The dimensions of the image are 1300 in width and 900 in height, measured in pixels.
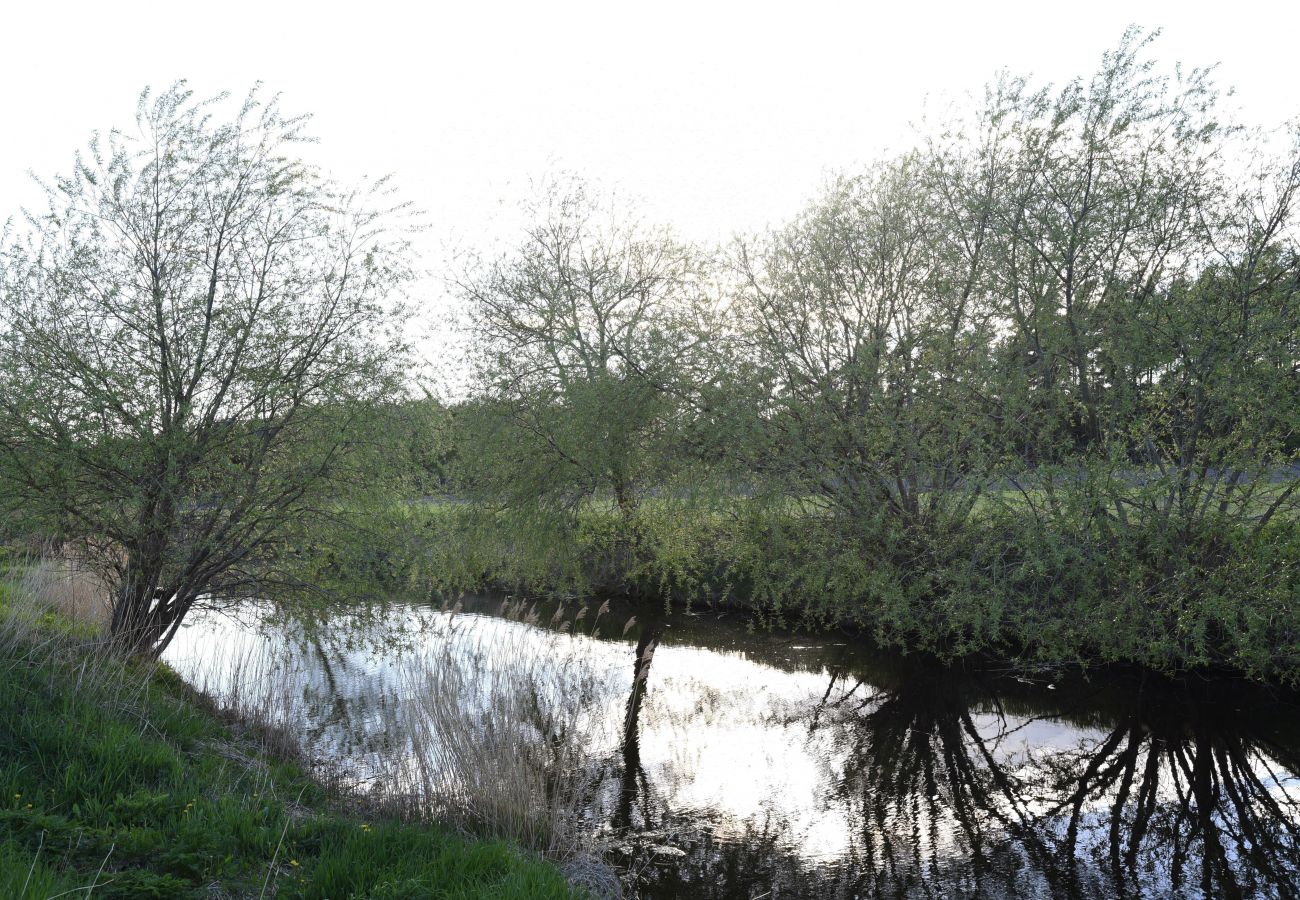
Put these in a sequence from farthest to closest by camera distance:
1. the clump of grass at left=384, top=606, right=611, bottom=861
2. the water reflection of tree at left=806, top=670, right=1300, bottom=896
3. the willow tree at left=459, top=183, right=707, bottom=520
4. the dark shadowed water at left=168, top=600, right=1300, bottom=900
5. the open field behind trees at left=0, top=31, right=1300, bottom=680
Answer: the willow tree at left=459, top=183, right=707, bottom=520 < the open field behind trees at left=0, top=31, right=1300, bottom=680 < the dark shadowed water at left=168, top=600, right=1300, bottom=900 < the water reflection of tree at left=806, top=670, right=1300, bottom=896 < the clump of grass at left=384, top=606, right=611, bottom=861

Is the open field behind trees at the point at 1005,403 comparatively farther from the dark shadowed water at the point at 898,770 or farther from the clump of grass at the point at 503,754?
the clump of grass at the point at 503,754

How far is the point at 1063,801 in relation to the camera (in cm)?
830

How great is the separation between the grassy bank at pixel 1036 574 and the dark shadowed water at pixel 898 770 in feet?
2.41

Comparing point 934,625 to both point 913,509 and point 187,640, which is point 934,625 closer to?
point 913,509

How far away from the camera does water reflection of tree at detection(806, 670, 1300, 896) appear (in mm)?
6805

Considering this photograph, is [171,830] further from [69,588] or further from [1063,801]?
[69,588]

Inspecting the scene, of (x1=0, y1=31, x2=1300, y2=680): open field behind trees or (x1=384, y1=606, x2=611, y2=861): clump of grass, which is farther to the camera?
(x1=0, y1=31, x2=1300, y2=680): open field behind trees

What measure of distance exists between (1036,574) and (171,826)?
8623 mm

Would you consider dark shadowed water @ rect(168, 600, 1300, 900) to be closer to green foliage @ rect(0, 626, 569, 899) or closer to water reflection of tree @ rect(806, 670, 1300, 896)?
water reflection of tree @ rect(806, 670, 1300, 896)

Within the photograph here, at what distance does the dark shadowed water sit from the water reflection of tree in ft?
0.08

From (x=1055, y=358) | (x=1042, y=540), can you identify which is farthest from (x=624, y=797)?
(x=1055, y=358)

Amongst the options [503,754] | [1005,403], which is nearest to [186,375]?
[503,754]

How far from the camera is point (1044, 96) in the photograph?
11109 mm

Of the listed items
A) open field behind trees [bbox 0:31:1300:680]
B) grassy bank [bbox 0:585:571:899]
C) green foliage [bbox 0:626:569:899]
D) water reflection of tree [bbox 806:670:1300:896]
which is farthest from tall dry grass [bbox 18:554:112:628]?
water reflection of tree [bbox 806:670:1300:896]
